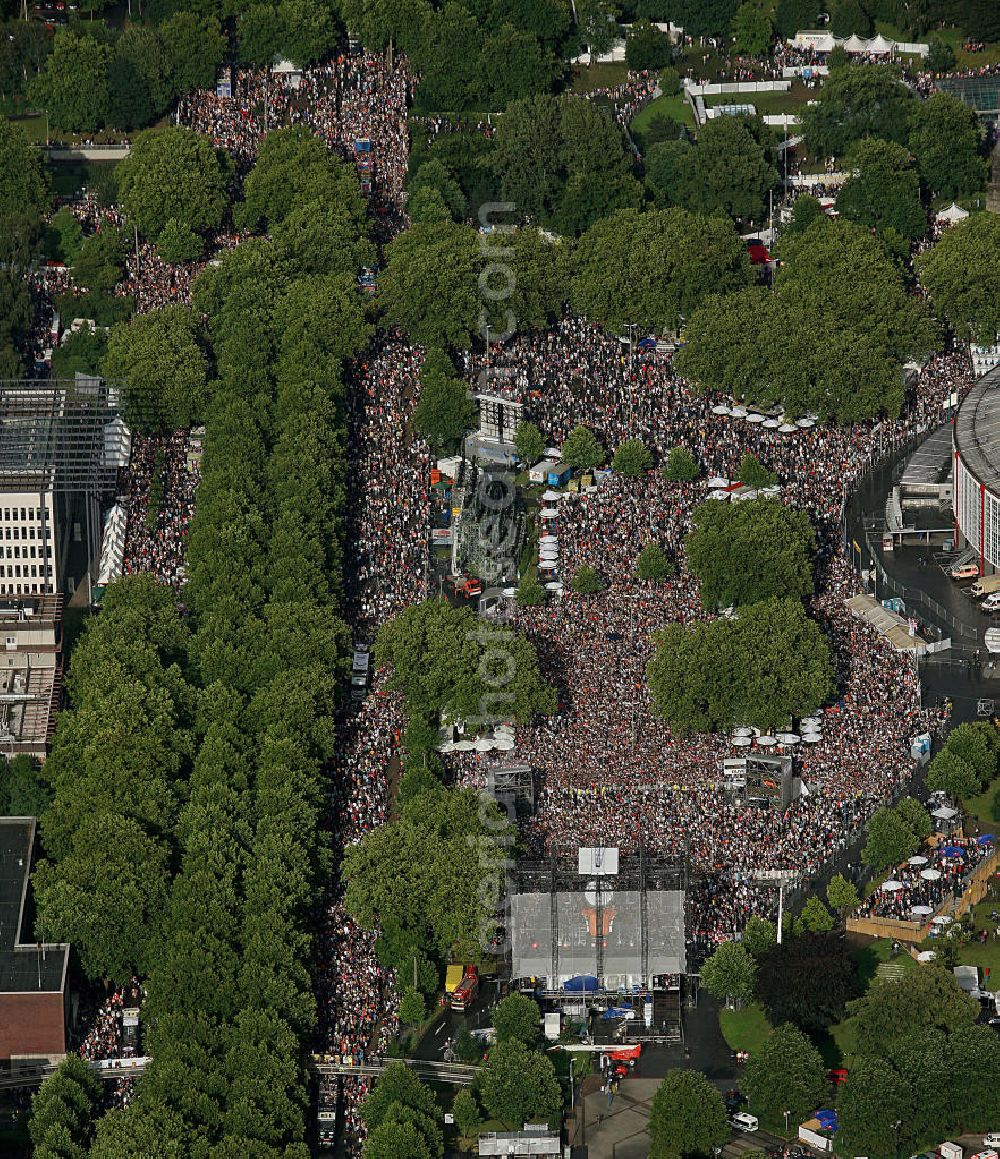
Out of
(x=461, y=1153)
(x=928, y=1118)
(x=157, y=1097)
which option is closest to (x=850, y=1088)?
(x=928, y=1118)

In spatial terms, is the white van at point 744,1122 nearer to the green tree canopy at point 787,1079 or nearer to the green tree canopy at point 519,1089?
the green tree canopy at point 787,1079

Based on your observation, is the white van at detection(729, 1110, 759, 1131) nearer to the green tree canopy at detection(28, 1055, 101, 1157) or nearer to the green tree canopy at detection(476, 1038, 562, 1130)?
the green tree canopy at detection(476, 1038, 562, 1130)

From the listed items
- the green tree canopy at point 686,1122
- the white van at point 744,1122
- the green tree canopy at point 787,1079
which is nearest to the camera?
the green tree canopy at point 686,1122

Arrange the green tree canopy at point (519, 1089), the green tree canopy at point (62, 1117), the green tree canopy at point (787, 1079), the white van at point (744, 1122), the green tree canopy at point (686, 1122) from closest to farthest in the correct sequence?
1. the green tree canopy at point (62, 1117)
2. the green tree canopy at point (686, 1122)
3. the green tree canopy at point (787, 1079)
4. the green tree canopy at point (519, 1089)
5. the white van at point (744, 1122)

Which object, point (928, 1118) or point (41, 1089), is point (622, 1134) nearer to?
point (928, 1118)

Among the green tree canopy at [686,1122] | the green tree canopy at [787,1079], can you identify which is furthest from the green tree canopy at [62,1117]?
the green tree canopy at [787,1079]
